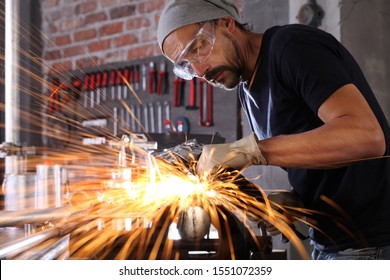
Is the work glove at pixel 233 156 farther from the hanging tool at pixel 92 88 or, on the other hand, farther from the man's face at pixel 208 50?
the hanging tool at pixel 92 88

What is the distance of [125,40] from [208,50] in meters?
1.73

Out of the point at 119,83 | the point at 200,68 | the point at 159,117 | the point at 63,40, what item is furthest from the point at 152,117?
the point at 200,68

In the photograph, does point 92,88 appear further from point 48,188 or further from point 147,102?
point 48,188

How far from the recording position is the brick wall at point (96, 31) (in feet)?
8.99

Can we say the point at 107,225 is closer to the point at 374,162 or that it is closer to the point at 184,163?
the point at 184,163

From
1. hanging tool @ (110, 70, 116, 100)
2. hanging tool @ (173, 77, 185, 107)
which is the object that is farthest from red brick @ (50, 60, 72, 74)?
hanging tool @ (173, 77, 185, 107)

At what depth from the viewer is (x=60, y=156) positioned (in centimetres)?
301

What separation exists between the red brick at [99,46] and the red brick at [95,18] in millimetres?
118

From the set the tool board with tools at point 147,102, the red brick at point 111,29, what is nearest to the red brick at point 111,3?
the red brick at point 111,29

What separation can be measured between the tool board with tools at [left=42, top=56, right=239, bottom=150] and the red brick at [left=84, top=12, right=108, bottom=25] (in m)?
0.27

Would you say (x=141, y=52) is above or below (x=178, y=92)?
above

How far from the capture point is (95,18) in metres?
2.94

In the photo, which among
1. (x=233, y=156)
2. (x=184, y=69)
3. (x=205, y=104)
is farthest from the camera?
(x=205, y=104)

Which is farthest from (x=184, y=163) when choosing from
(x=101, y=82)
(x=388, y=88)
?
(x=101, y=82)
